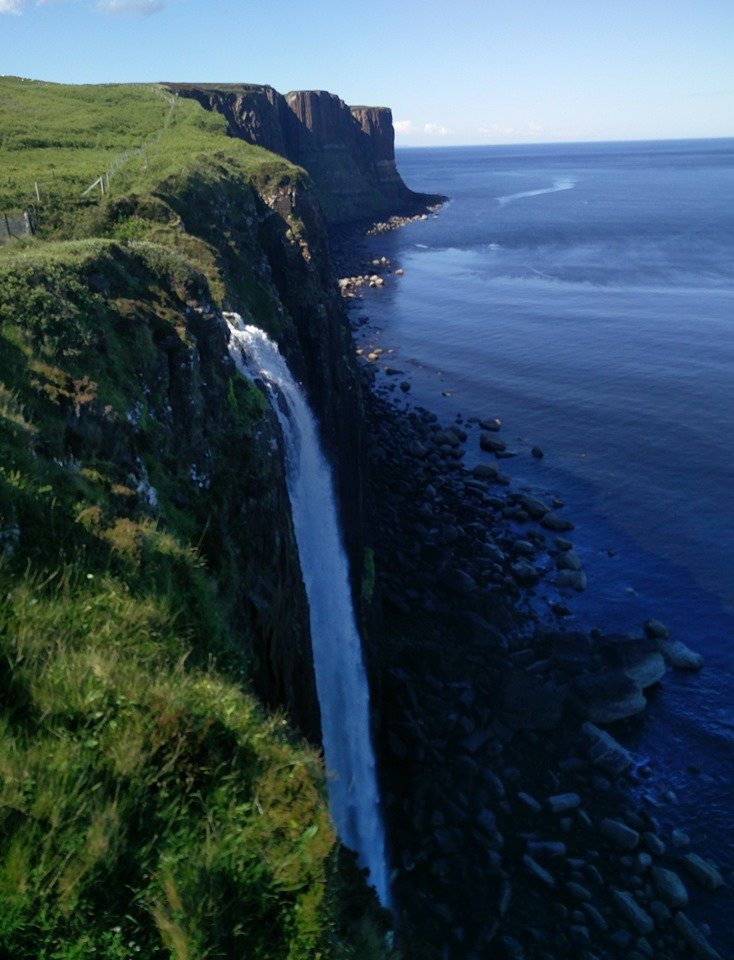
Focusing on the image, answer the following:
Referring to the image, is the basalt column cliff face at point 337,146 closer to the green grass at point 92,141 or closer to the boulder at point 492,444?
the green grass at point 92,141

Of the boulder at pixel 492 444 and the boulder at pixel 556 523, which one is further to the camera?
the boulder at pixel 492 444

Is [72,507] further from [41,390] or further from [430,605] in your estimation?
[430,605]

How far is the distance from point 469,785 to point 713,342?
52.9 m

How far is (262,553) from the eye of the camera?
→ 658 inches

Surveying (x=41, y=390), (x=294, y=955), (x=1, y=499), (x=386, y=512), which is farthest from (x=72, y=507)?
(x=386, y=512)

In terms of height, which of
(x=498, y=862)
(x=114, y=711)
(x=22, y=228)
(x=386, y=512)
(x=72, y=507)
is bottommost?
(x=498, y=862)

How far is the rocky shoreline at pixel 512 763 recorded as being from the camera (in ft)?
67.3

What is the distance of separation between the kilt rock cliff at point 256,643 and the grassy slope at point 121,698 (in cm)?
3

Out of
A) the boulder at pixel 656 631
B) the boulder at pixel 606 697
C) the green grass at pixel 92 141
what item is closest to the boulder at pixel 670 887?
the boulder at pixel 606 697

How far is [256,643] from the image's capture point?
1450 cm

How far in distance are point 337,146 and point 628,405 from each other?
122 metres

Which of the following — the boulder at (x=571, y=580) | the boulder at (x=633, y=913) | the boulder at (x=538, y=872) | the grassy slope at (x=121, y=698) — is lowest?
the boulder at (x=633, y=913)

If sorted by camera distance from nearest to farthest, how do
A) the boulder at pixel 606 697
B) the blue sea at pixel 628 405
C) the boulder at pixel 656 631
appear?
the boulder at pixel 606 697, the blue sea at pixel 628 405, the boulder at pixel 656 631

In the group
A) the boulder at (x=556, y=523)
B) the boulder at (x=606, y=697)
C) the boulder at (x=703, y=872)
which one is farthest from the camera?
the boulder at (x=556, y=523)
